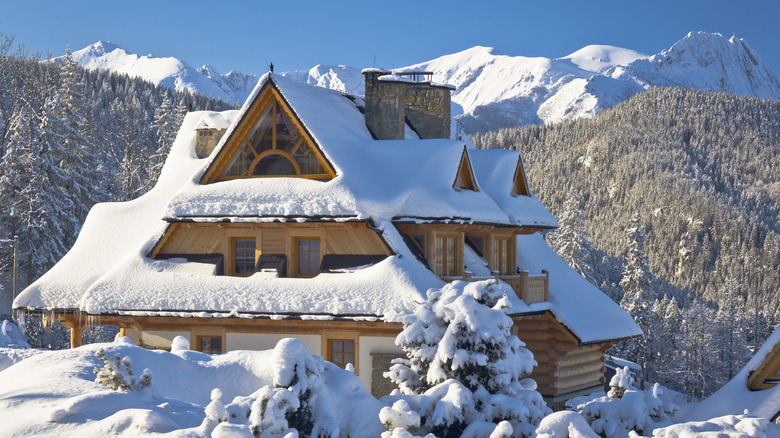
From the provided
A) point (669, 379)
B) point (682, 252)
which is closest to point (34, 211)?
point (669, 379)

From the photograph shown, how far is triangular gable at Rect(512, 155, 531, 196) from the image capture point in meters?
25.5

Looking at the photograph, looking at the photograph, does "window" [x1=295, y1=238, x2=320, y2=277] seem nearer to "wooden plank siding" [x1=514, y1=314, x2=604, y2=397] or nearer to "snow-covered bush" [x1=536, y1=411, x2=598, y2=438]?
"wooden plank siding" [x1=514, y1=314, x2=604, y2=397]

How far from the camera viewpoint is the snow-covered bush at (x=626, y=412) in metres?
11.8

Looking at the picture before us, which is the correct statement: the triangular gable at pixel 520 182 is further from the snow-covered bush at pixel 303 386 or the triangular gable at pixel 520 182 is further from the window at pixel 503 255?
the snow-covered bush at pixel 303 386

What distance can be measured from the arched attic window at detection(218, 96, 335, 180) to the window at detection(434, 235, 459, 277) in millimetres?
3701

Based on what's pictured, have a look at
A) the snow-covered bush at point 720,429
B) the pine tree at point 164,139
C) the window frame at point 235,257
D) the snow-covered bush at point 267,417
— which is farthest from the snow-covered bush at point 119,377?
the pine tree at point 164,139

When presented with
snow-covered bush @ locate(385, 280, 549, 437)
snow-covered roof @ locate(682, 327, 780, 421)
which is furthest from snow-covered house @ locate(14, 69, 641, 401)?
snow-covered bush @ locate(385, 280, 549, 437)

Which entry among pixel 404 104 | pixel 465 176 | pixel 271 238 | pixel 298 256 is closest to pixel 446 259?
pixel 465 176

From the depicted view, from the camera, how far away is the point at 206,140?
1035 inches

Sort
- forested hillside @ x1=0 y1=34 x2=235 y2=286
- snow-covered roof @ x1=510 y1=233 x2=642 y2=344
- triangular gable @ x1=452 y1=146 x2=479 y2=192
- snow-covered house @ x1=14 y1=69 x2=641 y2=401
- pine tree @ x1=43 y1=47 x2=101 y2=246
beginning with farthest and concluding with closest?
pine tree @ x1=43 y1=47 x2=101 y2=246 < forested hillside @ x1=0 y1=34 x2=235 y2=286 < snow-covered roof @ x1=510 y1=233 x2=642 y2=344 < triangular gable @ x1=452 y1=146 x2=479 y2=192 < snow-covered house @ x1=14 y1=69 x2=641 y2=401

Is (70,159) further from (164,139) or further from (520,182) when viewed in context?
(520,182)

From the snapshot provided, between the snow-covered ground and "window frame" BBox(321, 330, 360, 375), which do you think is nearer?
the snow-covered ground

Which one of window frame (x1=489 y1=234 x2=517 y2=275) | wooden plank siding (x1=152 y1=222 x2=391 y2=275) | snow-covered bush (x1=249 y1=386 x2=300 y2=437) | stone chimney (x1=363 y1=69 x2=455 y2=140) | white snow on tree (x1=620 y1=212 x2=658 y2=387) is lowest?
white snow on tree (x1=620 y1=212 x2=658 y2=387)

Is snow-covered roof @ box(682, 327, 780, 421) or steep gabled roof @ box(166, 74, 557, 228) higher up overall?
steep gabled roof @ box(166, 74, 557, 228)
